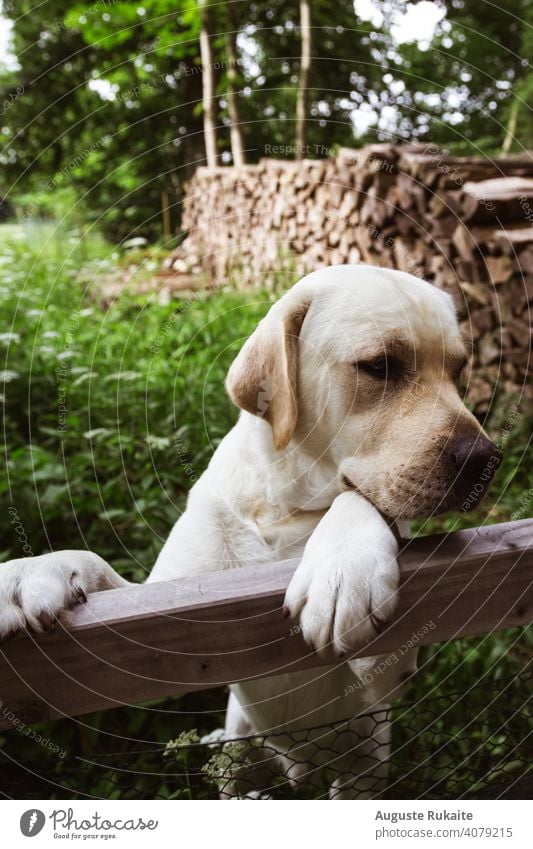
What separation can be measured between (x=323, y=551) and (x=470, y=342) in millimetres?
3017

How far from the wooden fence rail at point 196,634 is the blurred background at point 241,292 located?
1.81ft

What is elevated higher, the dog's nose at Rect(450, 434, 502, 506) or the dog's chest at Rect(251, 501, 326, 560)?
the dog's nose at Rect(450, 434, 502, 506)

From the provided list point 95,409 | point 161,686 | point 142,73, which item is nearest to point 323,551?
point 161,686

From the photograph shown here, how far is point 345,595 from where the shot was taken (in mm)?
1246

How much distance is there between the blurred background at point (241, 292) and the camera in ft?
8.54

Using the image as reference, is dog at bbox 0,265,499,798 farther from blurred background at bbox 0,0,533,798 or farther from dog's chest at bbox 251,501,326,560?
blurred background at bbox 0,0,533,798

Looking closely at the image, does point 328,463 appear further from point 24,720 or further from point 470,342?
point 470,342

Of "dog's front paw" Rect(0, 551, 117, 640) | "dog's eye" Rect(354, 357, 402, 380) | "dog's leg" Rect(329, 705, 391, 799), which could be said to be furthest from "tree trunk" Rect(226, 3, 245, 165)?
"dog's leg" Rect(329, 705, 391, 799)

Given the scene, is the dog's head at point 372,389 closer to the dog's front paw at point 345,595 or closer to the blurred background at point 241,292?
the dog's front paw at point 345,595

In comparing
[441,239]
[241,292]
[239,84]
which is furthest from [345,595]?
[441,239]

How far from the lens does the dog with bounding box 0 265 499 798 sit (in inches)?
59.8

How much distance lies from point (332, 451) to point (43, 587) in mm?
719

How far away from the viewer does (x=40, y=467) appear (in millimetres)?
3066

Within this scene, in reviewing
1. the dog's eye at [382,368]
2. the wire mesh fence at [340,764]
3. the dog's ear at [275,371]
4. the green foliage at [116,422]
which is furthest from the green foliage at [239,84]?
the wire mesh fence at [340,764]
